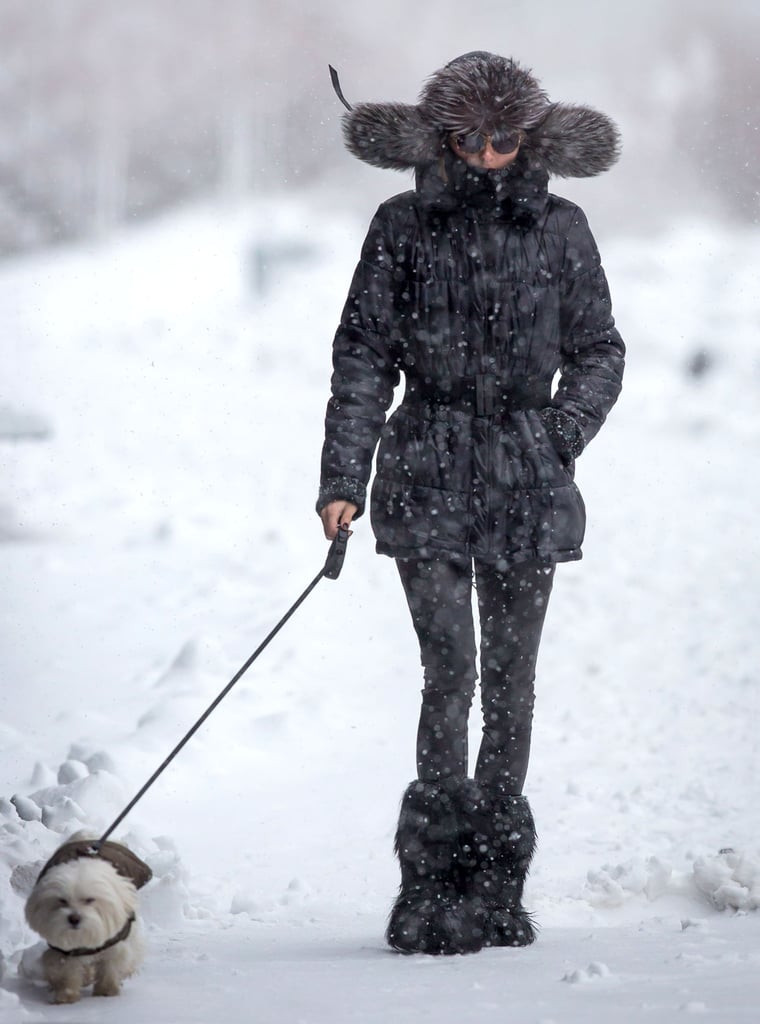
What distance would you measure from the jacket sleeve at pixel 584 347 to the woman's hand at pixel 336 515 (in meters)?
0.46

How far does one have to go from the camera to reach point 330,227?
25.4 feet

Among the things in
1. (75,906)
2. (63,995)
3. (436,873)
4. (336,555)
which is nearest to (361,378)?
(336,555)

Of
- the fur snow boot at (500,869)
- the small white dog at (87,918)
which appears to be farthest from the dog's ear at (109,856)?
the fur snow boot at (500,869)

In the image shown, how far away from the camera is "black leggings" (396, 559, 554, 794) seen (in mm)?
2633

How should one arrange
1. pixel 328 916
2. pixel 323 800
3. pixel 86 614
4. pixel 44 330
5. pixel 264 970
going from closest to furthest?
pixel 264 970
pixel 328 916
pixel 323 800
pixel 86 614
pixel 44 330

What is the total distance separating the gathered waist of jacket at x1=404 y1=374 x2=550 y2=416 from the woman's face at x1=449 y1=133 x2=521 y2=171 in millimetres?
424

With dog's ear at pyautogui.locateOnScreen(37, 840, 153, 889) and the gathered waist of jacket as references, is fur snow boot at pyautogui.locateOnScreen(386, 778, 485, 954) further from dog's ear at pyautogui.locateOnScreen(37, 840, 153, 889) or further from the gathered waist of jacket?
the gathered waist of jacket

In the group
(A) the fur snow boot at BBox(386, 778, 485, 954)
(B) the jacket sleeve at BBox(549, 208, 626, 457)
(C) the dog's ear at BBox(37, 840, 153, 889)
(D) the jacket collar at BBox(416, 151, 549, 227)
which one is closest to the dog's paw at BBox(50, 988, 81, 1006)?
(C) the dog's ear at BBox(37, 840, 153, 889)

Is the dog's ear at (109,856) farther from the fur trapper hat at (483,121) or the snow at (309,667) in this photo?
the fur trapper hat at (483,121)

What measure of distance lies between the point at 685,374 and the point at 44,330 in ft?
13.1

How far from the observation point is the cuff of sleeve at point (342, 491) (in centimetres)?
262

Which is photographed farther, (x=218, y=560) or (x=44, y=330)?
(x=44, y=330)

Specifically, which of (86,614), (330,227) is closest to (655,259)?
(330,227)

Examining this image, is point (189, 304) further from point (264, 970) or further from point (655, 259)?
point (264, 970)
